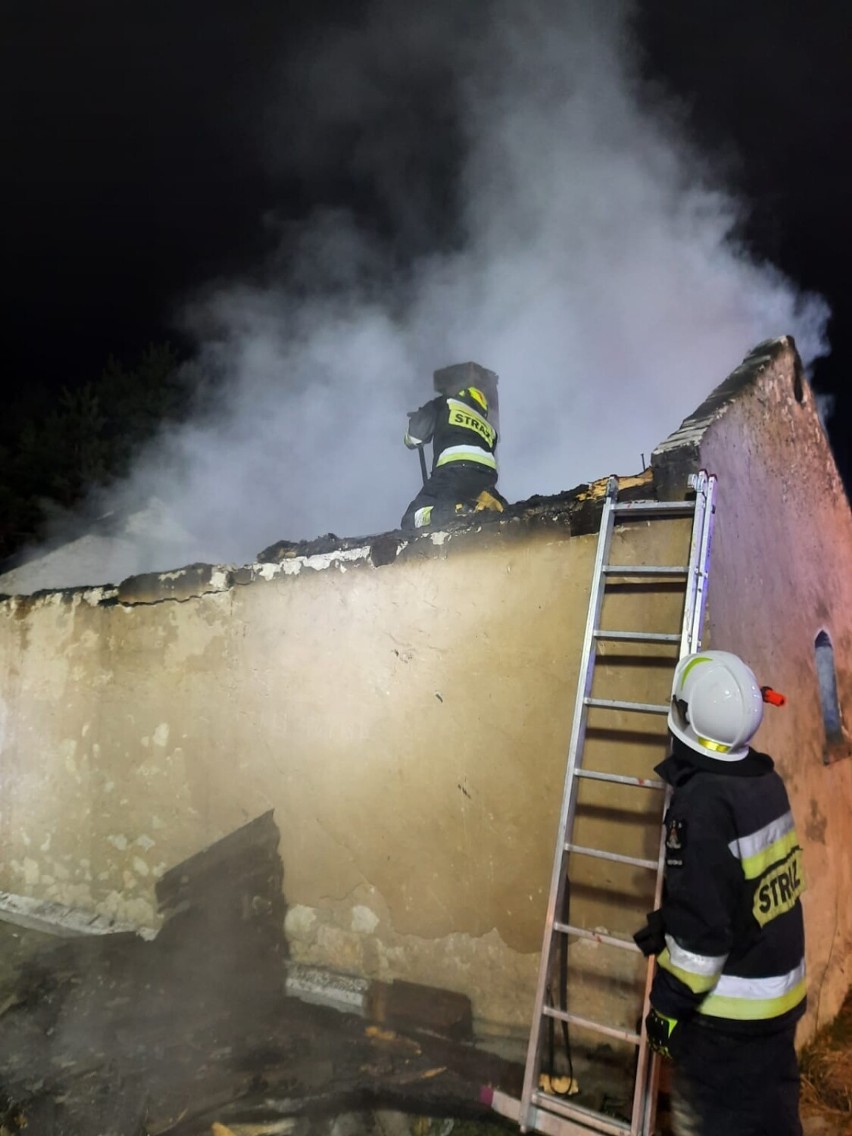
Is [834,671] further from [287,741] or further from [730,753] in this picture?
[287,741]

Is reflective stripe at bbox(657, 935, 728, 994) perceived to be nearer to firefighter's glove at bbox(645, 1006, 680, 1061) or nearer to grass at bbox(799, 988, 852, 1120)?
firefighter's glove at bbox(645, 1006, 680, 1061)

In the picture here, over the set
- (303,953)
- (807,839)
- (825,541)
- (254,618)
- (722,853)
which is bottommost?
(303,953)

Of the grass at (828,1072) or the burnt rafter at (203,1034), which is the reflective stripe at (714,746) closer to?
the burnt rafter at (203,1034)

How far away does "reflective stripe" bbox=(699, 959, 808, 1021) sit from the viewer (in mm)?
2061

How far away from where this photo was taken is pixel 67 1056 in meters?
3.38

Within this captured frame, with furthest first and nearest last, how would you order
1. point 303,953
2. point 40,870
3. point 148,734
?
point 40,870 < point 148,734 < point 303,953

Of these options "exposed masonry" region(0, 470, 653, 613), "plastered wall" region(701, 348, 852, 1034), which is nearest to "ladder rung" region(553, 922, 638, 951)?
"plastered wall" region(701, 348, 852, 1034)

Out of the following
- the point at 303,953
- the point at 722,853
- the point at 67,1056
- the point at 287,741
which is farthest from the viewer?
the point at 287,741

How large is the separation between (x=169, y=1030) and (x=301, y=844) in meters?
1.11

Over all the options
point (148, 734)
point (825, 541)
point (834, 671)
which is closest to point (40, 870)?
point (148, 734)

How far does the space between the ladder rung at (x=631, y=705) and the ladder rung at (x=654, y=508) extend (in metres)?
0.89

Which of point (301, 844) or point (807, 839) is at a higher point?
point (807, 839)

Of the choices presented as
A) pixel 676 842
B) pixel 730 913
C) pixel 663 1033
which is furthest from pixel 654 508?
Result: pixel 663 1033

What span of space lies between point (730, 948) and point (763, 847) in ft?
1.06
